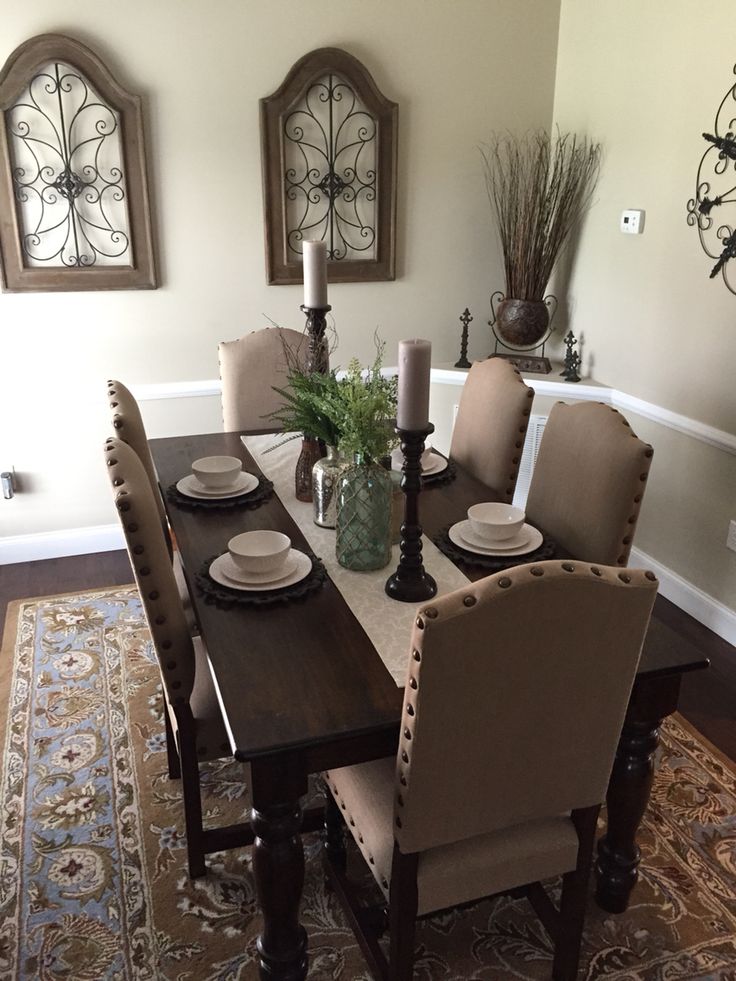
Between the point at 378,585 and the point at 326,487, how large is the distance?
347mm

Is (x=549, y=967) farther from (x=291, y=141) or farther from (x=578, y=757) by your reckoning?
(x=291, y=141)

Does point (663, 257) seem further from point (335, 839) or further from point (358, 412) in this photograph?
point (335, 839)

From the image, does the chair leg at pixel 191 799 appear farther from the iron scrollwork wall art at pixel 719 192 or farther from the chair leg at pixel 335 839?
the iron scrollwork wall art at pixel 719 192

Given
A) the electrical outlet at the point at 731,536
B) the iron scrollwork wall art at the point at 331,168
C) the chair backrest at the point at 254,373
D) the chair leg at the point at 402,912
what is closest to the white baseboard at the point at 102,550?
the electrical outlet at the point at 731,536

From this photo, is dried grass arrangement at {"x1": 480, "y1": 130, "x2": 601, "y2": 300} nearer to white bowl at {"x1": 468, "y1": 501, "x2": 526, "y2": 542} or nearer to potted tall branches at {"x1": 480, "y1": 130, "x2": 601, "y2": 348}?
Answer: potted tall branches at {"x1": 480, "y1": 130, "x2": 601, "y2": 348}

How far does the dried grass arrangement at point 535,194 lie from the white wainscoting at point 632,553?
1.58ft

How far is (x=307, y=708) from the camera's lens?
1.38 meters

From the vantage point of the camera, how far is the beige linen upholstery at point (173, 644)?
1.62 m

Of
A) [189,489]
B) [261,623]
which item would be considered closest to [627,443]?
[261,623]

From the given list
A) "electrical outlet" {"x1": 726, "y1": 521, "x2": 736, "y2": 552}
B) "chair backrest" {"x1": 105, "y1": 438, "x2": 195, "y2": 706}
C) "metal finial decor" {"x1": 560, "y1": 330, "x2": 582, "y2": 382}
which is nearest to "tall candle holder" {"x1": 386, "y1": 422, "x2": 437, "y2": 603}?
"chair backrest" {"x1": 105, "y1": 438, "x2": 195, "y2": 706}

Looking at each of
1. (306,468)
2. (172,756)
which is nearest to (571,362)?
(306,468)

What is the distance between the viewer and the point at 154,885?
1.94 meters

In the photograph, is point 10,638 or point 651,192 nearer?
point 10,638

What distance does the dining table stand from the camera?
1.36 metres
